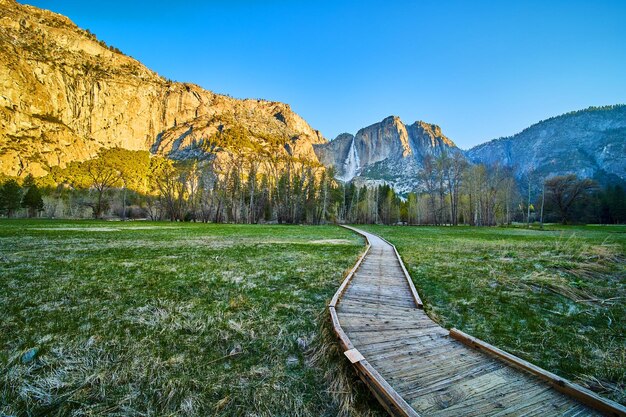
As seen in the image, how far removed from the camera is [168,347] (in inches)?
176

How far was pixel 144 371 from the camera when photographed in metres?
3.70

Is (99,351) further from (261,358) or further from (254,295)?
(254,295)

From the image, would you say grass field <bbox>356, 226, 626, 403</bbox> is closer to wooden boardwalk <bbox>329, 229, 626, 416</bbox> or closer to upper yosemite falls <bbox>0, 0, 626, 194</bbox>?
wooden boardwalk <bbox>329, 229, 626, 416</bbox>

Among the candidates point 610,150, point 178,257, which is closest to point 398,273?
point 178,257

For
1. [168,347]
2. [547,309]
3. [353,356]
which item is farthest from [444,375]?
[547,309]

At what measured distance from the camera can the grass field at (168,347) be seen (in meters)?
3.16

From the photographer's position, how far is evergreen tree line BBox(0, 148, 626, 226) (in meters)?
59.4

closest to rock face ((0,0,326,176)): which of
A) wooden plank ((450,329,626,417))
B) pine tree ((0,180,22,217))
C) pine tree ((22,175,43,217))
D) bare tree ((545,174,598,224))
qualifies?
pine tree ((22,175,43,217))

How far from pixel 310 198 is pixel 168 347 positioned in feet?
200

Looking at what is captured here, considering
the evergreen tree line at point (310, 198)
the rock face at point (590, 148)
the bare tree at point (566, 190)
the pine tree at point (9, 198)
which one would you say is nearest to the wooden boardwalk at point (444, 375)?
the evergreen tree line at point (310, 198)

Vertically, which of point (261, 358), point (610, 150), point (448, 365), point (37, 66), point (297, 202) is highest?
point (37, 66)

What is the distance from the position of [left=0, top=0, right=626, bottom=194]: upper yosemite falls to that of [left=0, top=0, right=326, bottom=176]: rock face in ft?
1.59

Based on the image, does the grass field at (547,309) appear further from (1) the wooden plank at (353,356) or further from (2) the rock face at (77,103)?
(2) the rock face at (77,103)

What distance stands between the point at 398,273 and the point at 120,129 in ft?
640
